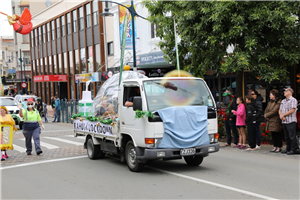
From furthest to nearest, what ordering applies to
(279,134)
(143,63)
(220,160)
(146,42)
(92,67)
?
(92,67), (146,42), (143,63), (279,134), (220,160)

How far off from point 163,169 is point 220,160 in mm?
1972

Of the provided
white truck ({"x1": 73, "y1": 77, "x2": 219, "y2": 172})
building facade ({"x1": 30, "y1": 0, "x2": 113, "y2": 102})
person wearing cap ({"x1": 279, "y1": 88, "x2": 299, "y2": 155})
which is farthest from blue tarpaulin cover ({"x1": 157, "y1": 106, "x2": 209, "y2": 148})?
building facade ({"x1": 30, "y1": 0, "x2": 113, "y2": 102})

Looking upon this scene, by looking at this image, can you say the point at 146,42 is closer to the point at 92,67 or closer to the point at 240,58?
the point at 92,67

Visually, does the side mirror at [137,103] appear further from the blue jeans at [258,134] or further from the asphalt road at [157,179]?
the blue jeans at [258,134]

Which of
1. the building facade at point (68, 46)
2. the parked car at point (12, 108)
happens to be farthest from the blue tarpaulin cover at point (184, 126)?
the building facade at point (68, 46)

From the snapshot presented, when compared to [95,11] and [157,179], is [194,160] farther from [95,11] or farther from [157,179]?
[95,11]

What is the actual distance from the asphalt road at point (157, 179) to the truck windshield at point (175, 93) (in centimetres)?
157

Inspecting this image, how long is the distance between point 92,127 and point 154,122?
10.2ft

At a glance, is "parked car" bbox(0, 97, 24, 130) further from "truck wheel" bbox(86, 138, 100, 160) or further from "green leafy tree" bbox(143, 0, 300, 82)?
"green leafy tree" bbox(143, 0, 300, 82)

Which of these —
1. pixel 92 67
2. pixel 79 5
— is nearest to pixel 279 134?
pixel 92 67

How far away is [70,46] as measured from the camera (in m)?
40.2

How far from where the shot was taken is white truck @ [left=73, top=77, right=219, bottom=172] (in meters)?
7.82

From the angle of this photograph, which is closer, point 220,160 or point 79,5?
point 220,160

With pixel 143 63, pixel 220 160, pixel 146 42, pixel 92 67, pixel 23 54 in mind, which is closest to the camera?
pixel 220 160
